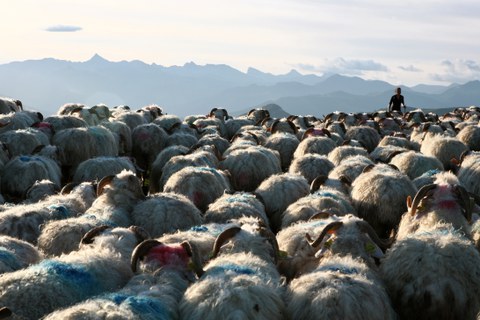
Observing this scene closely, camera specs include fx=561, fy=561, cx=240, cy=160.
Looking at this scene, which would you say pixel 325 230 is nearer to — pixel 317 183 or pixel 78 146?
pixel 317 183

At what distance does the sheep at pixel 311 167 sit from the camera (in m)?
12.4

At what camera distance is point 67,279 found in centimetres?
553

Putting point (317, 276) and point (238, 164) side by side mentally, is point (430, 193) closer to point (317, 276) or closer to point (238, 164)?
point (317, 276)

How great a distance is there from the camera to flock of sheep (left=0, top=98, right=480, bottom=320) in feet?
17.2

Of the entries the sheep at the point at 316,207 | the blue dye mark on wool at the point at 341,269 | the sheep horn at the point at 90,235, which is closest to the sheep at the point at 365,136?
the sheep at the point at 316,207

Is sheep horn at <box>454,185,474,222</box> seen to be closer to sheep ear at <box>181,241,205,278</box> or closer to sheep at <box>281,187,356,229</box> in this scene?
sheep at <box>281,187,356,229</box>

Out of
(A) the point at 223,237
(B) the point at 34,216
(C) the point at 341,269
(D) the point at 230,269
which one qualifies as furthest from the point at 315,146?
(D) the point at 230,269

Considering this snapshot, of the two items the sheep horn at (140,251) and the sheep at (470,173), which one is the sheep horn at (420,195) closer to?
the sheep at (470,173)

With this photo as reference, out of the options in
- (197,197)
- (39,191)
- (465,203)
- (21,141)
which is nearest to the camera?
(465,203)

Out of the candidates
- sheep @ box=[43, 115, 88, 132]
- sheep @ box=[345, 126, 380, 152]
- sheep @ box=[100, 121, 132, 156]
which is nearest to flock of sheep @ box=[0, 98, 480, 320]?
sheep @ box=[43, 115, 88, 132]

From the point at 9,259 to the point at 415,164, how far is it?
871 centimetres

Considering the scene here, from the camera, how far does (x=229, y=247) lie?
6.62 m

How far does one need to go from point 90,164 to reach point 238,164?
129 inches

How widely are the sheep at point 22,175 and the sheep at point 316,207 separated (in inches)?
200
